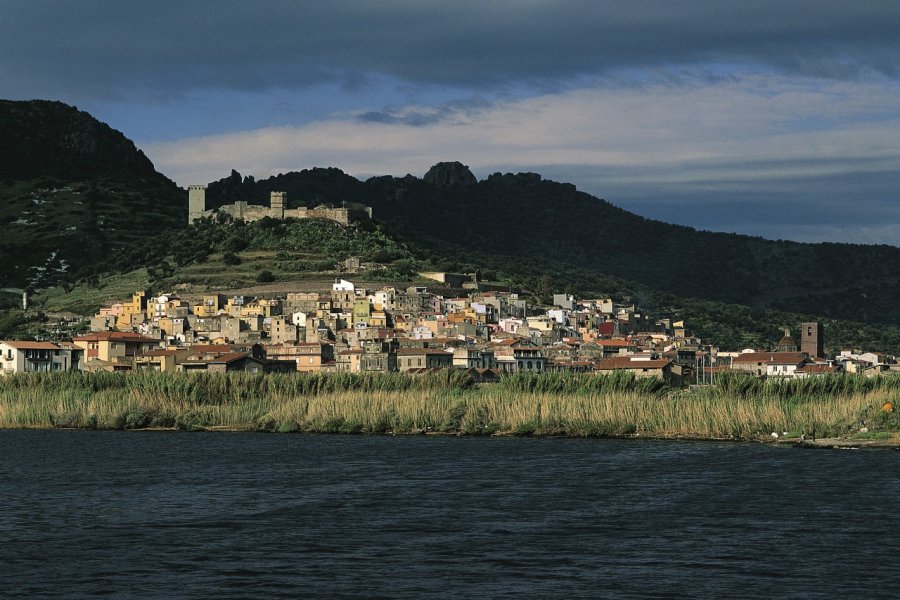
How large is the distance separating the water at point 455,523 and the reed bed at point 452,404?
4221 mm

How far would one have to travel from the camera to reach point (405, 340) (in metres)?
128

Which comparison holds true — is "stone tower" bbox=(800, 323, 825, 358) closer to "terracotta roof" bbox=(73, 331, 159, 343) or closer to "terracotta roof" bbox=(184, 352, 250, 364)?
"terracotta roof" bbox=(184, 352, 250, 364)

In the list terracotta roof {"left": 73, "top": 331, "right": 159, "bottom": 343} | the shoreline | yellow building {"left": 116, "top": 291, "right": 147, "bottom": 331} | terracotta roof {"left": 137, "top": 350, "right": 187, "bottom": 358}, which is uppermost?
yellow building {"left": 116, "top": 291, "right": 147, "bottom": 331}

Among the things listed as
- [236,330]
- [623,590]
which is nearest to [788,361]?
[236,330]

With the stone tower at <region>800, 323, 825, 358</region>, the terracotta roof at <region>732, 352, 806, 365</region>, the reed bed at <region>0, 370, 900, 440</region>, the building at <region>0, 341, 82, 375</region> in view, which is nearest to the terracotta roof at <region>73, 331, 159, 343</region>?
the building at <region>0, 341, 82, 375</region>

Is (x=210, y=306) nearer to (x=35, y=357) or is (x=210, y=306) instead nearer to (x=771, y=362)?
(x=35, y=357)

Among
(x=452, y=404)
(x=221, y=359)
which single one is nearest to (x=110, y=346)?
(x=221, y=359)

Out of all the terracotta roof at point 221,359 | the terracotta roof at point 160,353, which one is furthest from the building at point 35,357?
the terracotta roof at point 221,359

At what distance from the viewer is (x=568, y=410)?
5809cm

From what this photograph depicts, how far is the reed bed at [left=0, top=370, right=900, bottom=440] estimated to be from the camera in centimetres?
5491

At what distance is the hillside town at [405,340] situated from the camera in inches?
4181

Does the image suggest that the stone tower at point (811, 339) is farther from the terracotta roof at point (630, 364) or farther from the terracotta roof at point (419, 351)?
the terracotta roof at point (419, 351)

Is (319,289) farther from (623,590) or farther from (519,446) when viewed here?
(623,590)

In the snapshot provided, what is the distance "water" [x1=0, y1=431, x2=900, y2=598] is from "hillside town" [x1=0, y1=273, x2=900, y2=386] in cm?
4490
